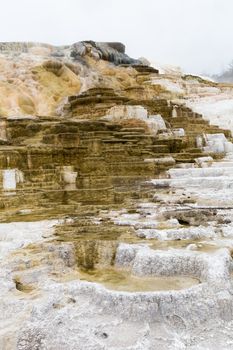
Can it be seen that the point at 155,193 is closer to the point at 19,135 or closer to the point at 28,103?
the point at 19,135

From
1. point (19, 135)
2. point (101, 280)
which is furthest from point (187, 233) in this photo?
point (19, 135)

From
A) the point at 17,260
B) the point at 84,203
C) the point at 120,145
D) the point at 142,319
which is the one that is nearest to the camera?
the point at 142,319

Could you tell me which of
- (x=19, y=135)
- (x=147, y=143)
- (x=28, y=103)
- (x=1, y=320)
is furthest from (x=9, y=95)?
(x=1, y=320)

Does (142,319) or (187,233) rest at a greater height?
(187,233)

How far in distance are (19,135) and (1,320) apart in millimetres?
12449

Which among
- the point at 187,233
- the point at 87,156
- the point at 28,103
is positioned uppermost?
the point at 28,103

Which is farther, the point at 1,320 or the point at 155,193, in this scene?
the point at 155,193

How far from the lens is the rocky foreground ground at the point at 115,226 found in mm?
4891

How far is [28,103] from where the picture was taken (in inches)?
941

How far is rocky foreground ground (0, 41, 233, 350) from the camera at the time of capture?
489cm

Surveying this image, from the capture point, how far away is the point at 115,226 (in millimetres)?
8227

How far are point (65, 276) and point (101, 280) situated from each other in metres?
0.63

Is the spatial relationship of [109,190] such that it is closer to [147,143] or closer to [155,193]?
[155,193]

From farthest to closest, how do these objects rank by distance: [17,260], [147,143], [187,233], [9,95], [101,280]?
[9,95] < [147,143] < [187,233] < [17,260] < [101,280]
